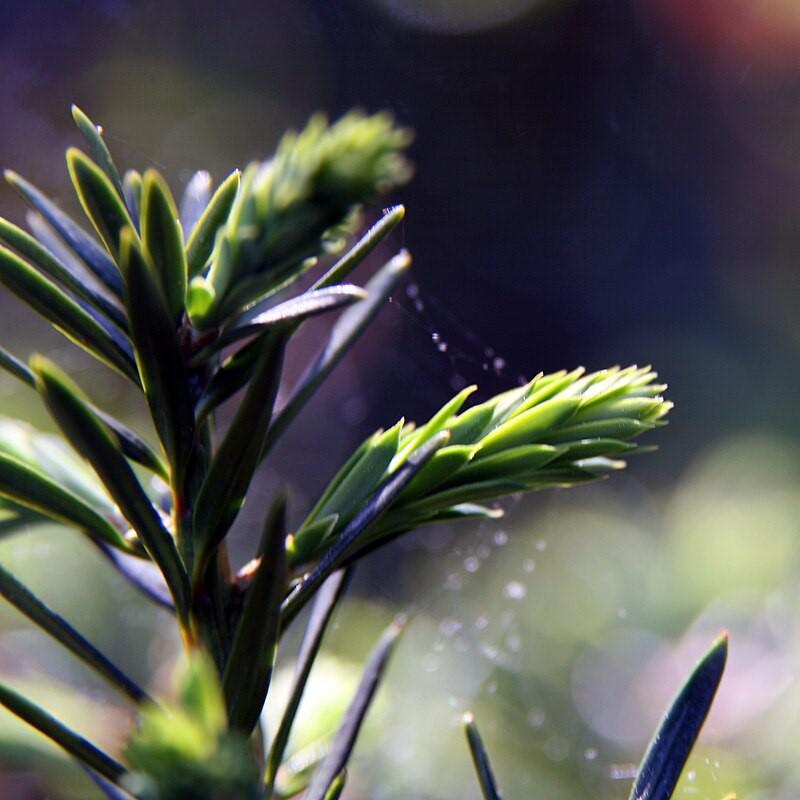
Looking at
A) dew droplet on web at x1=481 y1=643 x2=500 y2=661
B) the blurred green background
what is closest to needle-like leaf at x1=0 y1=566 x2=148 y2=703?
the blurred green background

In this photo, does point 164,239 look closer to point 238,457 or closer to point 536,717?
point 238,457

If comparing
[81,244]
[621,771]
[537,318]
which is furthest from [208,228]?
[537,318]

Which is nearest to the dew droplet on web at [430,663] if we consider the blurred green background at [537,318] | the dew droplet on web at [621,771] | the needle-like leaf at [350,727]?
the blurred green background at [537,318]

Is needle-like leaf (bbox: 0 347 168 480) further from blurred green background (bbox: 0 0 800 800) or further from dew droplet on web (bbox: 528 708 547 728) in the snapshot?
dew droplet on web (bbox: 528 708 547 728)

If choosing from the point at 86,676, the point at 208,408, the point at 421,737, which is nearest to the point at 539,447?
the point at 208,408

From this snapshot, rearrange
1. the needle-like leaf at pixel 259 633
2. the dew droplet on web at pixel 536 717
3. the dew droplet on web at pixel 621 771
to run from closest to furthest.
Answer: the needle-like leaf at pixel 259 633, the dew droplet on web at pixel 621 771, the dew droplet on web at pixel 536 717

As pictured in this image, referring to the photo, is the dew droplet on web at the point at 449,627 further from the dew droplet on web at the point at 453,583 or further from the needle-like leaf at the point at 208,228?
the needle-like leaf at the point at 208,228
